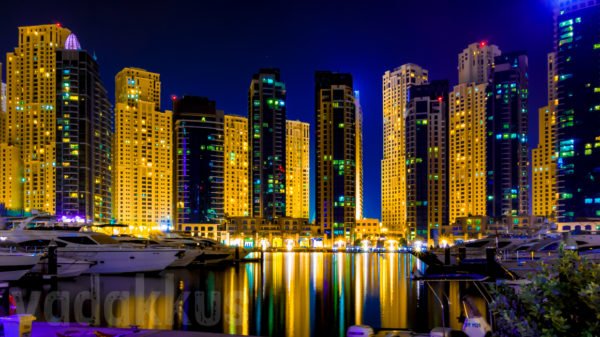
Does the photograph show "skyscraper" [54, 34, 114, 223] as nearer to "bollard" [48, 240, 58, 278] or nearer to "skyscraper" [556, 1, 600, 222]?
"bollard" [48, 240, 58, 278]

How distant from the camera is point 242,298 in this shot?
39906 millimetres

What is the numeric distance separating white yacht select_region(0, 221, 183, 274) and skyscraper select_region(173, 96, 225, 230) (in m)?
114

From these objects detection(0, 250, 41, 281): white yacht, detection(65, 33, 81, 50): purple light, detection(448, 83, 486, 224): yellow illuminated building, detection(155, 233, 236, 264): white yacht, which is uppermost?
detection(65, 33, 81, 50): purple light

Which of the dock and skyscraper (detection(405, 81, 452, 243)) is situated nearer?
the dock

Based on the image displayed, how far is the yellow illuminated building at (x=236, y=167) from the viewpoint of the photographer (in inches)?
7059

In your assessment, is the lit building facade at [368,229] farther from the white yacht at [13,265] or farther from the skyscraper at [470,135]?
the white yacht at [13,265]

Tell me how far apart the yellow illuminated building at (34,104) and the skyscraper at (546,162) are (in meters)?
151

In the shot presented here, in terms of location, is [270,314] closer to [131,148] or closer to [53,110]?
[53,110]

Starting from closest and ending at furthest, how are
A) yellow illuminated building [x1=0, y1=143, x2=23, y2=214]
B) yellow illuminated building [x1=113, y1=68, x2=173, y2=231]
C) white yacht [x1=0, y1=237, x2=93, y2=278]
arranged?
white yacht [x1=0, y1=237, x2=93, y2=278]
yellow illuminated building [x1=0, y1=143, x2=23, y2=214]
yellow illuminated building [x1=113, y1=68, x2=173, y2=231]

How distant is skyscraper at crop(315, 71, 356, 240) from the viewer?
16662cm

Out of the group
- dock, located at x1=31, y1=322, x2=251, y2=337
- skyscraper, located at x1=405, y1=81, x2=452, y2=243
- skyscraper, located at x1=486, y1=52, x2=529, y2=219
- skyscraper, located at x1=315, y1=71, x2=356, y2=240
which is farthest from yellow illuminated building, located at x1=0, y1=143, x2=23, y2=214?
dock, located at x1=31, y1=322, x2=251, y2=337

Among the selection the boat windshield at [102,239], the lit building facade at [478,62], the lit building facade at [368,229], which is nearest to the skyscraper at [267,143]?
the lit building facade at [368,229]

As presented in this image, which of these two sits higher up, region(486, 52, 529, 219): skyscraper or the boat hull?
region(486, 52, 529, 219): skyscraper

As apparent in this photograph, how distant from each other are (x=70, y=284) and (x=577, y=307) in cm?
4182
